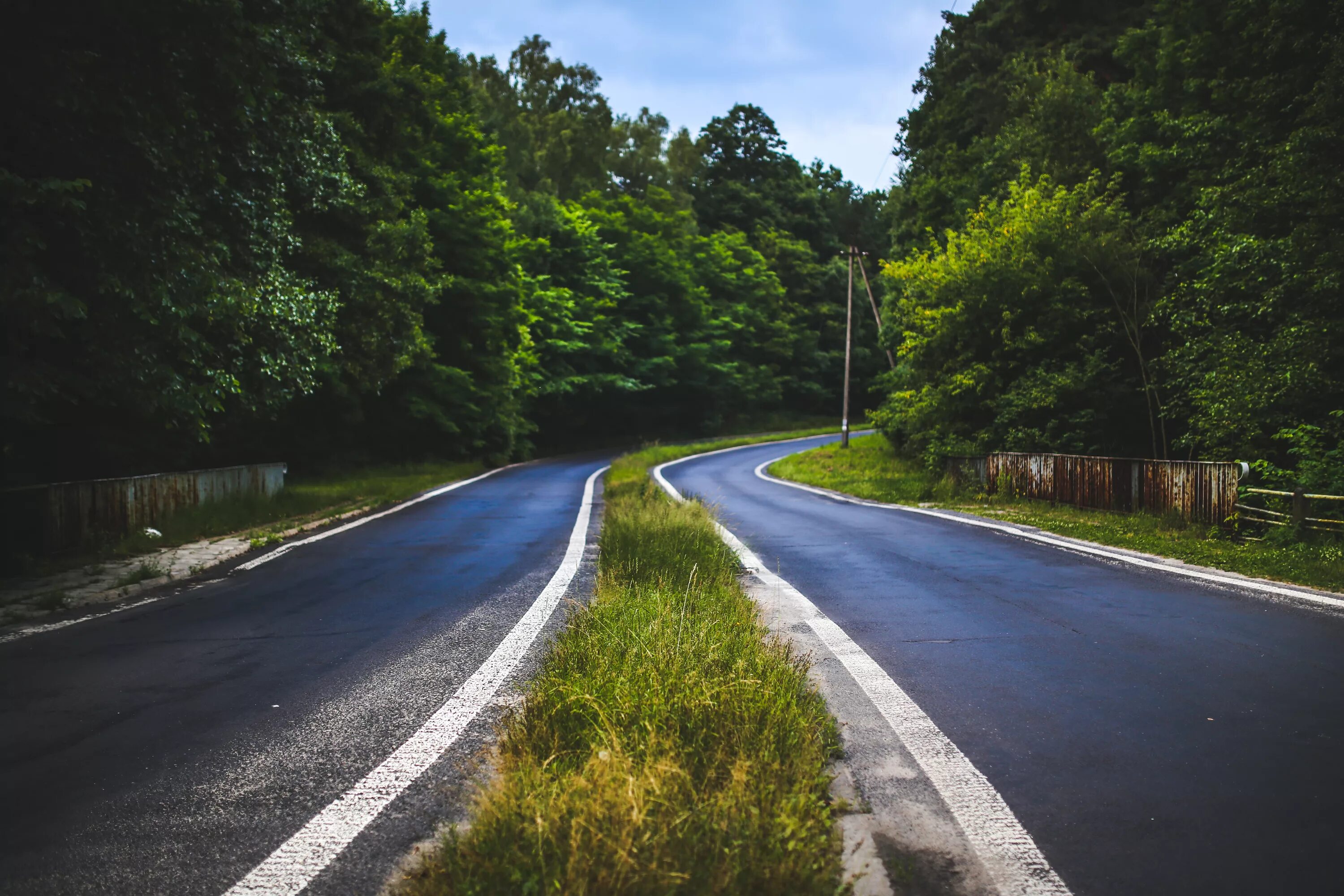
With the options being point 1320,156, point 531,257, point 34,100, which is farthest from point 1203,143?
point 531,257

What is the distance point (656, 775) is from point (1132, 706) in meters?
2.99

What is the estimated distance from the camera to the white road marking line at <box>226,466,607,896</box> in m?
2.78

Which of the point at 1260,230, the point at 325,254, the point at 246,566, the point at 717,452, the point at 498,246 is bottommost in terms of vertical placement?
the point at 717,452

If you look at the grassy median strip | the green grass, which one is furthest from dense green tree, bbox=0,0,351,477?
the grassy median strip

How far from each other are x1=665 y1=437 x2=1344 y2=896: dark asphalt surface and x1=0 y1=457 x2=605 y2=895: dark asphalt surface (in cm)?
247

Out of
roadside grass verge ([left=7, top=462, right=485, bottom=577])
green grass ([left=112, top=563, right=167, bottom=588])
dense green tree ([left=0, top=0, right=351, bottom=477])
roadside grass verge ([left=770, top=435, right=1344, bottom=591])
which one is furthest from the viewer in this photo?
roadside grass verge ([left=7, top=462, right=485, bottom=577])

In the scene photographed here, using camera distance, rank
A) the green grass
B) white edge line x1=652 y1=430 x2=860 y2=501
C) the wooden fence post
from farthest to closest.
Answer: white edge line x1=652 y1=430 x2=860 y2=501, the wooden fence post, the green grass

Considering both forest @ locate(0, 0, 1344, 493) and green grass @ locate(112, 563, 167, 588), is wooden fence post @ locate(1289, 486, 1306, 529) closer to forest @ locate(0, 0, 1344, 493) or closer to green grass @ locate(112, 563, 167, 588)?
forest @ locate(0, 0, 1344, 493)

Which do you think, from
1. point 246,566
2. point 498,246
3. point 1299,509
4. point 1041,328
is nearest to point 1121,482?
point 1299,509

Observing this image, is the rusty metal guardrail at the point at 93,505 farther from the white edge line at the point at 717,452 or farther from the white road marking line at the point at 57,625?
the white edge line at the point at 717,452

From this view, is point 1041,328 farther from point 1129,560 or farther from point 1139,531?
point 1129,560

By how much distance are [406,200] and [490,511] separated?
15285 mm

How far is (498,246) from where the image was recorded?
109 feet

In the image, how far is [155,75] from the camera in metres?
9.04
